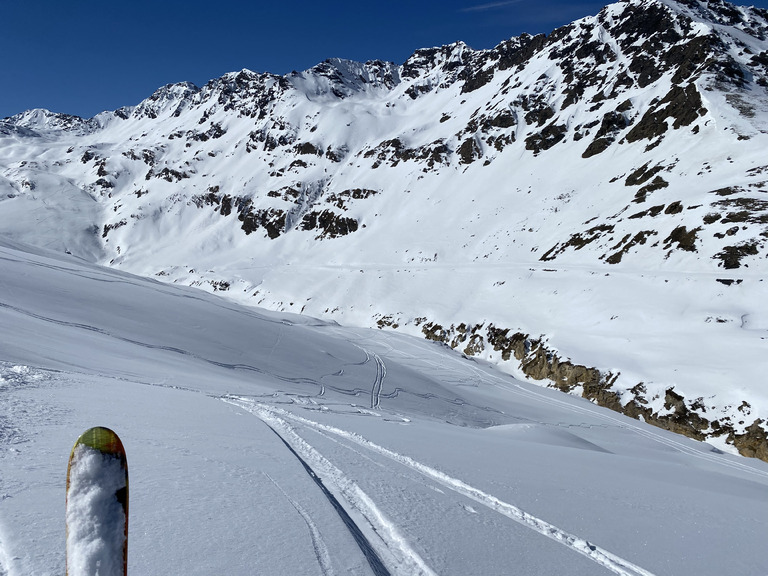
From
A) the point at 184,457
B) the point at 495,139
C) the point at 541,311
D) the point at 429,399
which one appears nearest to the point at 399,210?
the point at 495,139

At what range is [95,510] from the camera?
1942mm

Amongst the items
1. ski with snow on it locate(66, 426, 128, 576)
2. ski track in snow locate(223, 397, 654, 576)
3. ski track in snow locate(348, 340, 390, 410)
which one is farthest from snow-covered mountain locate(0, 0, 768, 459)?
ski with snow on it locate(66, 426, 128, 576)

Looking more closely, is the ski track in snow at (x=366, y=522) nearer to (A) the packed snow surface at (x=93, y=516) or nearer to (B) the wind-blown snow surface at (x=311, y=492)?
(B) the wind-blown snow surface at (x=311, y=492)

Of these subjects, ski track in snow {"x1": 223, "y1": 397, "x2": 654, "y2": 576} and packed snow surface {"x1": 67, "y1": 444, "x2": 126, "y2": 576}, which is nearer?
packed snow surface {"x1": 67, "y1": 444, "x2": 126, "y2": 576}

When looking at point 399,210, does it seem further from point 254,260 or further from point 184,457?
point 184,457

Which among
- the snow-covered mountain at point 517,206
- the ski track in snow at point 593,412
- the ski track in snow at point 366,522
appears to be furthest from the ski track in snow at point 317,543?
the snow-covered mountain at point 517,206

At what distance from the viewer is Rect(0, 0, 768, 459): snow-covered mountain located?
90.1 feet

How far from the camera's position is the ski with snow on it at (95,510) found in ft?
6.25

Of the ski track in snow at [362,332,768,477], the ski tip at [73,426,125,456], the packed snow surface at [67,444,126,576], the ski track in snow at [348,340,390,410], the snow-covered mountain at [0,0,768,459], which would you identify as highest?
the snow-covered mountain at [0,0,768,459]

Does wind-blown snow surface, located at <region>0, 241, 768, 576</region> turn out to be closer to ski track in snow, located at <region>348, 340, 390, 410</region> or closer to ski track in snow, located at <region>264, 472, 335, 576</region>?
ski track in snow, located at <region>264, 472, 335, 576</region>

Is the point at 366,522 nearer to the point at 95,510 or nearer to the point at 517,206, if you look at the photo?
the point at 95,510

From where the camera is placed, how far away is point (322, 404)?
513 inches

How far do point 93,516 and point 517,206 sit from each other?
6227 cm

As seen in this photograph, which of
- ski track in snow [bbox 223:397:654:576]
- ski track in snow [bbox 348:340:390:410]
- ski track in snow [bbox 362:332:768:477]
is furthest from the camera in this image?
ski track in snow [bbox 362:332:768:477]
